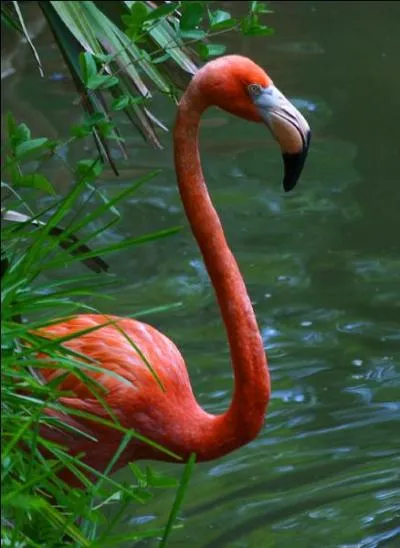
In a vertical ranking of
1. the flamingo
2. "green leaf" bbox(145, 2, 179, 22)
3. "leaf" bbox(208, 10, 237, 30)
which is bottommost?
the flamingo

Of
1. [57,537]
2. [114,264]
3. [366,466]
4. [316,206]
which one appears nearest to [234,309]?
[366,466]

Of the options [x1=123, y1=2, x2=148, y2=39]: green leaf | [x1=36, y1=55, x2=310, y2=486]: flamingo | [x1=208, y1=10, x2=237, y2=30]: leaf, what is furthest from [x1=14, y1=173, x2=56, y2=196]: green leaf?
[x1=36, y1=55, x2=310, y2=486]: flamingo

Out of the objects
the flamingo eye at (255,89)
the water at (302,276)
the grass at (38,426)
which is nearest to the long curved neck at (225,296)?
the flamingo eye at (255,89)

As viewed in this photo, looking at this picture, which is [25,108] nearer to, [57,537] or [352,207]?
[352,207]

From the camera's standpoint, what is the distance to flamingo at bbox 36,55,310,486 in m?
3.61

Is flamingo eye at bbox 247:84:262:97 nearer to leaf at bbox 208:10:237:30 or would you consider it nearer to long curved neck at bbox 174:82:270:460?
long curved neck at bbox 174:82:270:460

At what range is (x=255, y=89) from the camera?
3.59 m

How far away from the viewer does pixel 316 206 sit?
6574 mm

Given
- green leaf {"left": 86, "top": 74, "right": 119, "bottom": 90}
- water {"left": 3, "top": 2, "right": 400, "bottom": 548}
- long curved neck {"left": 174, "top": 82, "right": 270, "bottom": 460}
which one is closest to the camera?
green leaf {"left": 86, "top": 74, "right": 119, "bottom": 90}

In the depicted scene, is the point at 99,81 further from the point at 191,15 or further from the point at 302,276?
the point at 302,276

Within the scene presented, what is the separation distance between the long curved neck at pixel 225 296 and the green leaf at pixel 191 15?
1.96 ft

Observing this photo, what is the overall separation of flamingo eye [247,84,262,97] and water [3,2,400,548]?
1.28 meters

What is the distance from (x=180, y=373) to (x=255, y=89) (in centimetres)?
84

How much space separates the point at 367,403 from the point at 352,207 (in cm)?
180
